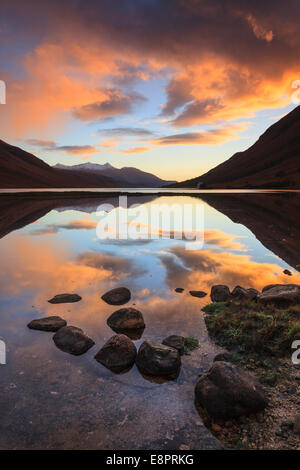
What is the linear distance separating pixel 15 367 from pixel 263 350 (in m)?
6.34

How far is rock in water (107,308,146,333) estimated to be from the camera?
28.0ft

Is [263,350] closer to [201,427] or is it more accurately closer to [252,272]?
[201,427]

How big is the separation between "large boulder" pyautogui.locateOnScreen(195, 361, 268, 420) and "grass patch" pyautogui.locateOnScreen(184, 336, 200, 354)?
1610 millimetres

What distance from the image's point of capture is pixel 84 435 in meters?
4.82

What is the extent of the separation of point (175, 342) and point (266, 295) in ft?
14.1

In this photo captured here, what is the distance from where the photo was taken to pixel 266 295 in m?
9.84

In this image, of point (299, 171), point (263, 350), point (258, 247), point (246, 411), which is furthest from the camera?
point (299, 171)

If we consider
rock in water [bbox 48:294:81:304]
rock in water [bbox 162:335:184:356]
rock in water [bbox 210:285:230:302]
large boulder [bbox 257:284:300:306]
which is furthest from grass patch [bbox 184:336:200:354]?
rock in water [bbox 48:294:81:304]

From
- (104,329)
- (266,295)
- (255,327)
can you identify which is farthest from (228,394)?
(266,295)

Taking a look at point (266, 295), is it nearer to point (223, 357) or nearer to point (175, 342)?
point (223, 357)

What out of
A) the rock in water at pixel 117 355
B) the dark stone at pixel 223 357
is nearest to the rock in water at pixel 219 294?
the dark stone at pixel 223 357

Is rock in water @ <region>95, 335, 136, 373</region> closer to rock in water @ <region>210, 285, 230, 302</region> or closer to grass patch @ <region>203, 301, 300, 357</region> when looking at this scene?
grass patch @ <region>203, 301, 300, 357</region>

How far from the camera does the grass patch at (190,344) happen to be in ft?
24.2
